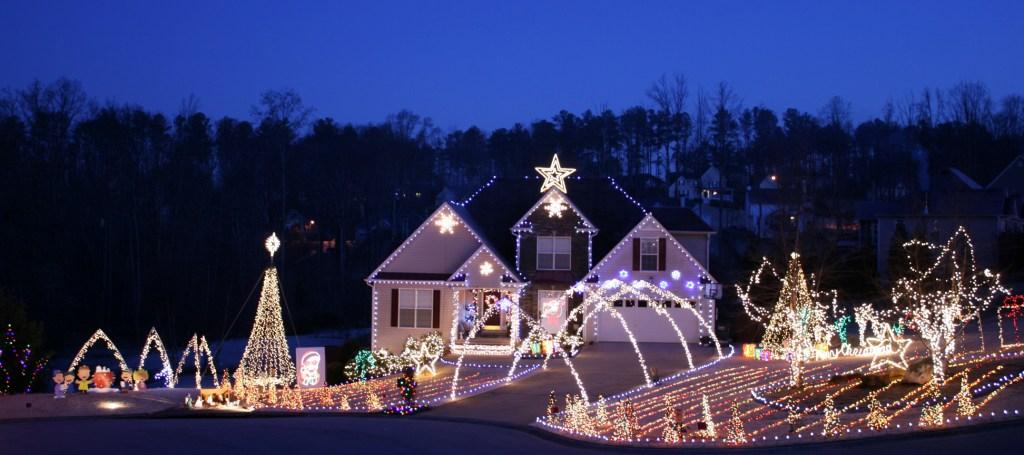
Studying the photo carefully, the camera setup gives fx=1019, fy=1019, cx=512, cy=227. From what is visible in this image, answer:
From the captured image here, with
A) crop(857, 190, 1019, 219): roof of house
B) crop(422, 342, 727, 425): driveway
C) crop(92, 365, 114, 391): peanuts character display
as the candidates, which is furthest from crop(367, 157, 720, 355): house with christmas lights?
crop(857, 190, 1019, 219): roof of house

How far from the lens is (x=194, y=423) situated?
66.9 feet

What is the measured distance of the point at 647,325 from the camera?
35.7 m

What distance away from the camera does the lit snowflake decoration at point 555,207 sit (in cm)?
3588

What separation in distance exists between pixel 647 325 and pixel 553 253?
415 centimetres

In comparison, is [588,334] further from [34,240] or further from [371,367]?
[34,240]

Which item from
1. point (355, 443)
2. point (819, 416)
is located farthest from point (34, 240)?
point (819, 416)

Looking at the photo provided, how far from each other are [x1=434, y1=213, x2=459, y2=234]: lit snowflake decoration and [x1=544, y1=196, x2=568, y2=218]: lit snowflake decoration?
3.33 m

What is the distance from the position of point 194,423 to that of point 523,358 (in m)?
12.7

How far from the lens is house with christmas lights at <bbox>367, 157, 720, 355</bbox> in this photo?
34.4 metres

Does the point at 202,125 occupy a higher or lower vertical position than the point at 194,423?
higher

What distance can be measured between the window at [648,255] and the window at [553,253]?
2.57 m

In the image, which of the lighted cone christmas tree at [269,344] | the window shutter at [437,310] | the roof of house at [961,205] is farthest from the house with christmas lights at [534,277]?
the roof of house at [961,205]

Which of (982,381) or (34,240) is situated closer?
(982,381)

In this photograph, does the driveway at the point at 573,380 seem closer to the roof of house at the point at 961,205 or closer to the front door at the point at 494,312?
the front door at the point at 494,312
